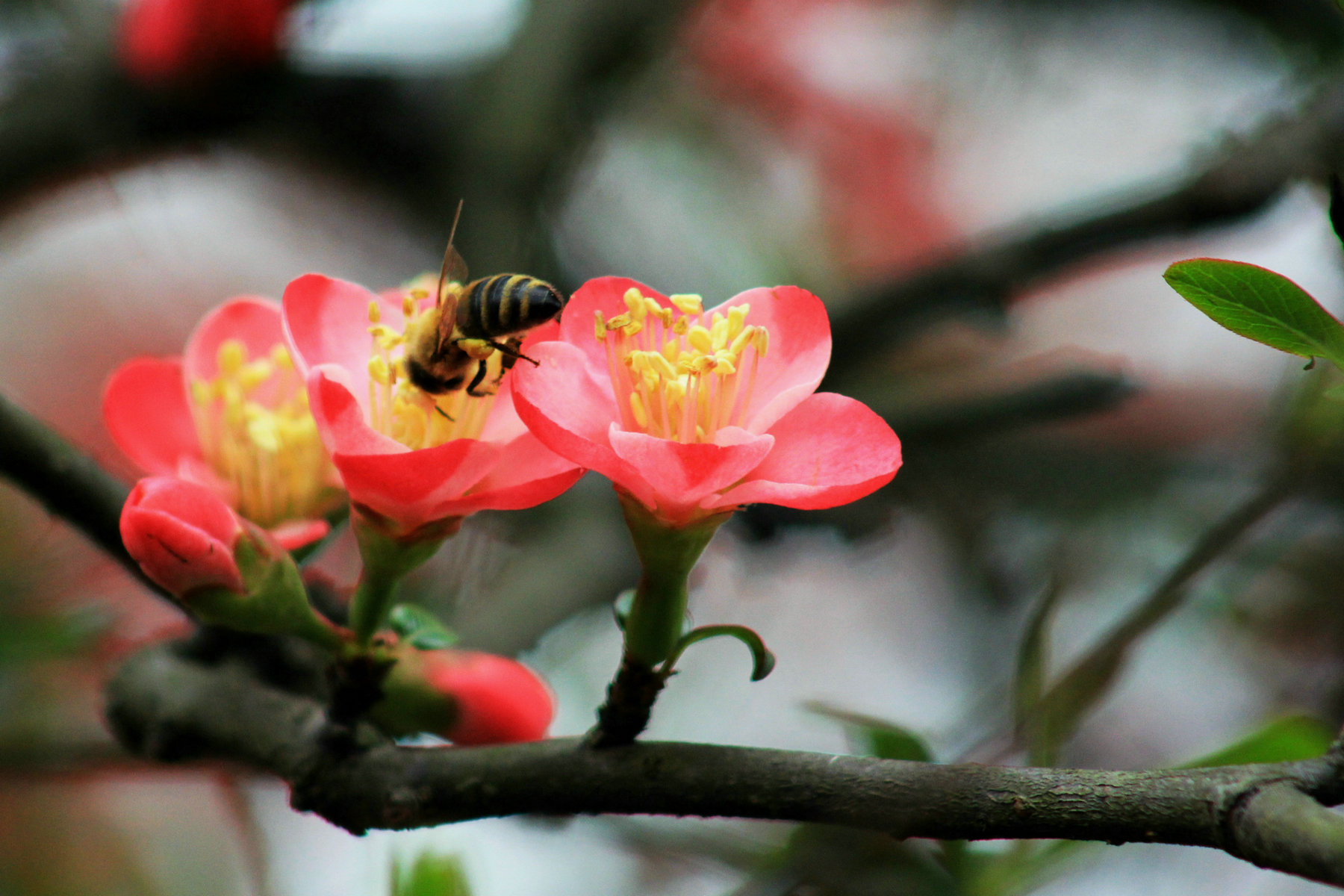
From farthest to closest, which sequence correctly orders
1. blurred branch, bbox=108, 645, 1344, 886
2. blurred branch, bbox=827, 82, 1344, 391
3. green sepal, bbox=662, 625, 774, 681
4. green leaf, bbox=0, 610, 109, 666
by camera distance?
blurred branch, bbox=827, 82, 1344, 391 → green leaf, bbox=0, 610, 109, 666 → green sepal, bbox=662, 625, 774, 681 → blurred branch, bbox=108, 645, 1344, 886

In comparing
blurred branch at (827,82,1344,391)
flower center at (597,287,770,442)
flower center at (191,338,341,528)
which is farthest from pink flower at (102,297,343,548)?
blurred branch at (827,82,1344,391)

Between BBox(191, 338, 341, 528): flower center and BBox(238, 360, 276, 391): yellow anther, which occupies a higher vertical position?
BBox(238, 360, 276, 391): yellow anther

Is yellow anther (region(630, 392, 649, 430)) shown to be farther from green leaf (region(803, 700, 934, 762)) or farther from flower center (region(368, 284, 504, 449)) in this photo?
green leaf (region(803, 700, 934, 762))

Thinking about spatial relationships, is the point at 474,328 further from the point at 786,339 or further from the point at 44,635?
the point at 44,635

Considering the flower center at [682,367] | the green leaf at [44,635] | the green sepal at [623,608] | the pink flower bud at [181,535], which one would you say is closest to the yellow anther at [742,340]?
the flower center at [682,367]

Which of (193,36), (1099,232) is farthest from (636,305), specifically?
(193,36)

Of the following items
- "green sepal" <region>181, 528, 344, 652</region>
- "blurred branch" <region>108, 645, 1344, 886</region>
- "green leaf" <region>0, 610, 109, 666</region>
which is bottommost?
"blurred branch" <region>108, 645, 1344, 886</region>
